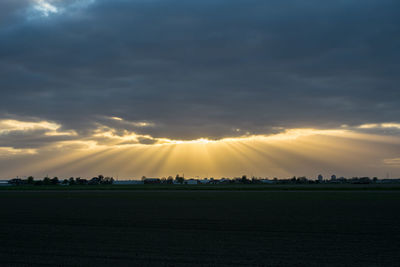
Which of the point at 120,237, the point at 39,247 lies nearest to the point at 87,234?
the point at 120,237

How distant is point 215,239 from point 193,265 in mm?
5434

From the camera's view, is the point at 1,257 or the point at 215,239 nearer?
the point at 1,257

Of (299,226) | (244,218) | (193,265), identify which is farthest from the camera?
(244,218)

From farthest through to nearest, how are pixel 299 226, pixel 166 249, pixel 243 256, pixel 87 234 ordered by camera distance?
pixel 299 226 → pixel 87 234 → pixel 166 249 → pixel 243 256

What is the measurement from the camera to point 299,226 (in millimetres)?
23453

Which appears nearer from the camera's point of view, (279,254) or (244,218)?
(279,254)

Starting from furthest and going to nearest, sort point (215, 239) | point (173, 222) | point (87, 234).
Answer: point (173, 222), point (87, 234), point (215, 239)

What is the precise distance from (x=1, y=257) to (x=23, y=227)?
9.21 metres

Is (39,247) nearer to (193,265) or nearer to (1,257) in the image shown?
(1,257)

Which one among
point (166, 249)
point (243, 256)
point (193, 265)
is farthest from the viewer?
point (166, 249)

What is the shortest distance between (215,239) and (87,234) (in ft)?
23.5

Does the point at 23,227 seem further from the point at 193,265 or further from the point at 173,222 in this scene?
the point at 193,265

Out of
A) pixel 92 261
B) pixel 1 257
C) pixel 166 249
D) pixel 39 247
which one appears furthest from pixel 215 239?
pixel 1 257

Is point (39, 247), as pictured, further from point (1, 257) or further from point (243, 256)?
point (243, 256)
